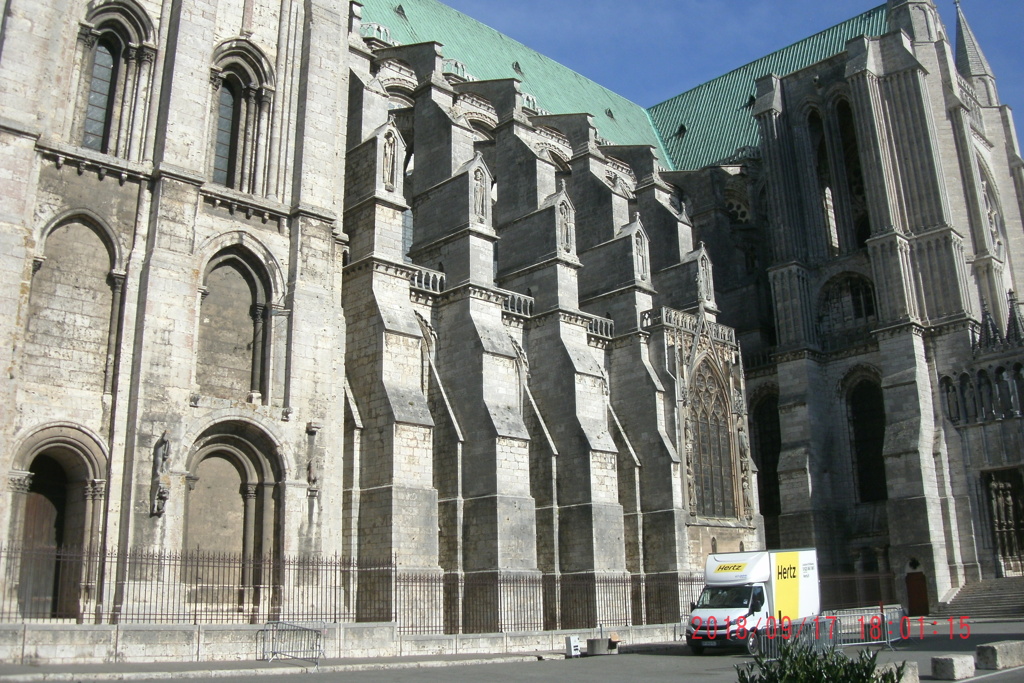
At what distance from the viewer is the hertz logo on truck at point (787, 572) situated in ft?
57.2

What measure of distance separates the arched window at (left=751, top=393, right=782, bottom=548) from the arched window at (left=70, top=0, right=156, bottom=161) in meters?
24.0

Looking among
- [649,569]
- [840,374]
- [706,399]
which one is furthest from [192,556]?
[840,374]

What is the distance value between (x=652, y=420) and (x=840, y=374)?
9478 mm

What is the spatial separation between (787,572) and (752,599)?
3.49 feet

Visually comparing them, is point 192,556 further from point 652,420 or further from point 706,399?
point 706,399

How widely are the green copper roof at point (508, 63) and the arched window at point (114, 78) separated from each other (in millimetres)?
15335

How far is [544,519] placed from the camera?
24.2 m

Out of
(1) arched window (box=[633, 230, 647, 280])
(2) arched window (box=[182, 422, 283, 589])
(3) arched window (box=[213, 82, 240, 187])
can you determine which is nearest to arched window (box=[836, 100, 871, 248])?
(1) arched window (box=[633, 230, 647, 280])

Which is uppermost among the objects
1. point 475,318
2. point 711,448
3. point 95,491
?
point 475,318

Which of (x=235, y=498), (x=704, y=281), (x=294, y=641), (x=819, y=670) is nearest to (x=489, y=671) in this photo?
(x=294, y=641)

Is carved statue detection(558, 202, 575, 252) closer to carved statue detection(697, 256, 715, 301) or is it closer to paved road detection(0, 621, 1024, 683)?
carved statue detection(697, 256, 715, 301)

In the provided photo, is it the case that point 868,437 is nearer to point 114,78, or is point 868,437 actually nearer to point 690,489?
point 690,489

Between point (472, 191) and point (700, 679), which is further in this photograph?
point (472, 191)

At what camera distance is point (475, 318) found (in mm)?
23016
